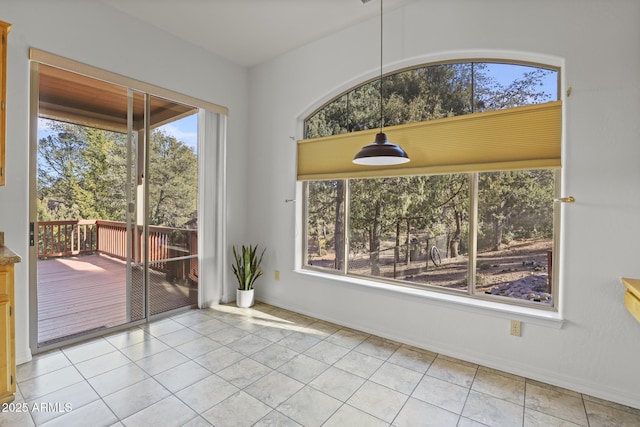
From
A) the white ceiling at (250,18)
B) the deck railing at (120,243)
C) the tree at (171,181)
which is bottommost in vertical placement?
the deck railing at (120,243)

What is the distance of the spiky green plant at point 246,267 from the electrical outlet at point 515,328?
274 centimetres

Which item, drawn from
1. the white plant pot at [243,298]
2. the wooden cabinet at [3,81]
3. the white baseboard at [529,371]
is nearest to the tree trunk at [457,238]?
the white baseboard at [529,371]

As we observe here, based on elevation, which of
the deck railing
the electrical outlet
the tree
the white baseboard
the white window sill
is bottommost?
the white baseboard

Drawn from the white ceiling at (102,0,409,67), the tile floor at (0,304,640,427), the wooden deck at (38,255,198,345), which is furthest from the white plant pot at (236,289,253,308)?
the white ceiling at (102,0,409,67)

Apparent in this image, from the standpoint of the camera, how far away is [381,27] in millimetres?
2959

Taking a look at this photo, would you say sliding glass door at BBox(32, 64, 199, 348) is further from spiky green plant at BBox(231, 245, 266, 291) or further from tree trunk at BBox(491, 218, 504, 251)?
tree trunk at BBox(491, 218, 504, 251)

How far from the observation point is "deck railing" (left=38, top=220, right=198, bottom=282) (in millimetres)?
3266

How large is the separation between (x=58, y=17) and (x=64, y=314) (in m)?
2.79

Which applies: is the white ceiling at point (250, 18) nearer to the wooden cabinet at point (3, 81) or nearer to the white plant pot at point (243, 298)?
the wooden cabinet at point (3, 81)

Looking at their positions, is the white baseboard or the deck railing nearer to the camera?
the white baseboard

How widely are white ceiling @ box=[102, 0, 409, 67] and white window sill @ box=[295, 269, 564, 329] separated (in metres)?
2.66

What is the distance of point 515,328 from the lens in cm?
232

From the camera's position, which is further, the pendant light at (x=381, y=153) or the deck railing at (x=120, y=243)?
the deck railing at (x=120, y=243)

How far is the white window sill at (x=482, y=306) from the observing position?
2.23m
